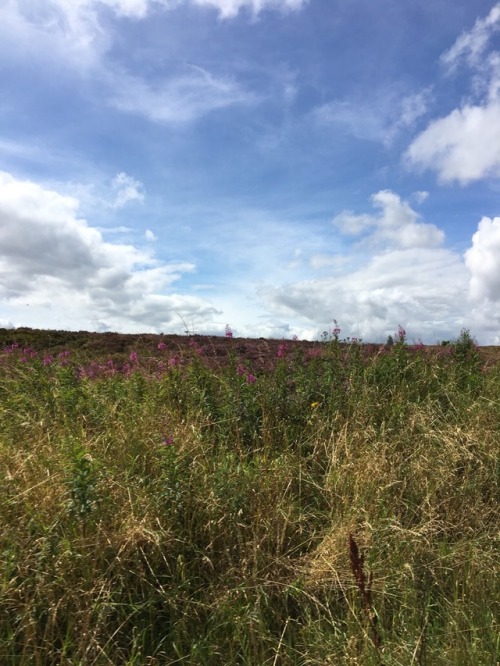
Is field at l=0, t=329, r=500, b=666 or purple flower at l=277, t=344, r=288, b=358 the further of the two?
purple flower at l=277, t=344, r=288, b=358

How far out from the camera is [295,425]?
4.78 meters

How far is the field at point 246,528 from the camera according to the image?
241 centimetres

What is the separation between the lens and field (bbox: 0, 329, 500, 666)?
241 cm

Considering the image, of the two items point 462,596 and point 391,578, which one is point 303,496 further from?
point 462,596

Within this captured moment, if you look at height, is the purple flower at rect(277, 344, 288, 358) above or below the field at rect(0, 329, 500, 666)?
above

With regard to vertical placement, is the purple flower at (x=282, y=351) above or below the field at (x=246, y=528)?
above

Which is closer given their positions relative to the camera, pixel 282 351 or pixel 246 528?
pixel 246 528

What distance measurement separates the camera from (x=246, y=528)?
3195mm

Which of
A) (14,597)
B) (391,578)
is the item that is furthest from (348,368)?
(14,597)

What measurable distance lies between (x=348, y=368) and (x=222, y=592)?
3499 millimetres

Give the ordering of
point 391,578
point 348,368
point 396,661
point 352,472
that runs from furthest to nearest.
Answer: point 348,368, point 352,472, point 391,578, point 396,661

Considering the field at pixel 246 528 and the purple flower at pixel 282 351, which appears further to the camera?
the purple flower at pixel 282 351

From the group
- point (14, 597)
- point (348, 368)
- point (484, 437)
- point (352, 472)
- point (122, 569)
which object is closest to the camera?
point (14, 597)

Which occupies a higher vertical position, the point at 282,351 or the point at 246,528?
the point at 282,351
